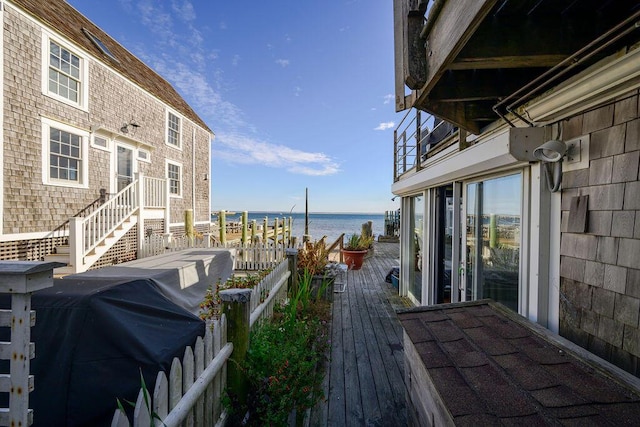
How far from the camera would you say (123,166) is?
9.23 metres

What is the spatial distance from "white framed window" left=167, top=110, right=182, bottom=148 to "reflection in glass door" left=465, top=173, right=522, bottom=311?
1195 centimetres

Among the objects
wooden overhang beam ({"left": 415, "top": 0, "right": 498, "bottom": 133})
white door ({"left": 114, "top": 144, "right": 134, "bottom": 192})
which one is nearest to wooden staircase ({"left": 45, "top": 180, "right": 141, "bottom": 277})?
white door ({"left": 114, "top": 144, "right": 134, "bottom": 192})

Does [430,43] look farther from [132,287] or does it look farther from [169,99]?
[169,99]

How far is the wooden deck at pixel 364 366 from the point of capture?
8.09 feet

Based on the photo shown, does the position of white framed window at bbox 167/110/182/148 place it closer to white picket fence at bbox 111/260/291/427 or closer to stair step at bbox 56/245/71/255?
stair step at bbox 56/245/71/255

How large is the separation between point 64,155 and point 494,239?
9622mm

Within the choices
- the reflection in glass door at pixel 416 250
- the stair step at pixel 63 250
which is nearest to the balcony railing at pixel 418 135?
the reflection in glass door at pixel 416 250

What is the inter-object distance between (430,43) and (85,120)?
9.42m

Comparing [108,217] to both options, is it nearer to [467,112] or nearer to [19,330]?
[19,330]

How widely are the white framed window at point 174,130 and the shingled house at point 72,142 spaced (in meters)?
0.70

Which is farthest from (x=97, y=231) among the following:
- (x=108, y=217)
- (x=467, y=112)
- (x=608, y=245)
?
(x=608, y=245)

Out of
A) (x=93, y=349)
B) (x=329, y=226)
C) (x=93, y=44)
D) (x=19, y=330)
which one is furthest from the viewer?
(x=329, y=226)

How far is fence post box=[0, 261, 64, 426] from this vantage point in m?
1.08

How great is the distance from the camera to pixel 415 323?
2182 millimetres
